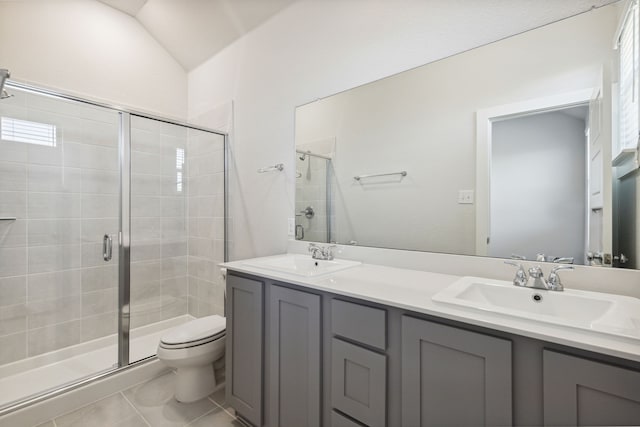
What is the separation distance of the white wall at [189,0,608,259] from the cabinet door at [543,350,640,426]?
129 cm

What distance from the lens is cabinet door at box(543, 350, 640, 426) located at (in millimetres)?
655

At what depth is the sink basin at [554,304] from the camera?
0.76 m

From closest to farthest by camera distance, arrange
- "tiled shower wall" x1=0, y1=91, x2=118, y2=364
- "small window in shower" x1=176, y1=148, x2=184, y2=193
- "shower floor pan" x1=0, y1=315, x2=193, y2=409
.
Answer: "shower floor pan" x1=0, y1=315, x2=193, y2=409
"tiled shower wall" x1=0, y1=91, x2=118, y2=364
"small window in shower" x1=176, y1=148, x2=184, y2=193

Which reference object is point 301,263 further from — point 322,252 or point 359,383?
point 359,383

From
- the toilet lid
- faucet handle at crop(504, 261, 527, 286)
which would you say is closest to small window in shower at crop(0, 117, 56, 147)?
the toilet lid

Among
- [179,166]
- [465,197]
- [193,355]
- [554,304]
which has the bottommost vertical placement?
[193,355]

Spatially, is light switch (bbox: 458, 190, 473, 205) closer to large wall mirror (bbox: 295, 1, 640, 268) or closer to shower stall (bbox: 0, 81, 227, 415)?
large wall mirror (bbox: 295, 1, 640, 268)

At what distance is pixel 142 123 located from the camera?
257cm

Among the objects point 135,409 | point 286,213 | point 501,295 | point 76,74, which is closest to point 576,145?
point 501,295

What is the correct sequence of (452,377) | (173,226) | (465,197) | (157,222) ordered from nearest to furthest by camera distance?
(452,377) → (465,197) → (157,222) → (173,226)

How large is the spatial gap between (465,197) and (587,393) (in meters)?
0.86

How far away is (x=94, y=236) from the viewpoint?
237 centimetres

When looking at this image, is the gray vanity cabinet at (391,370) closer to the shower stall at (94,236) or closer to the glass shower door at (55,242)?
the shower stall at (94,236)

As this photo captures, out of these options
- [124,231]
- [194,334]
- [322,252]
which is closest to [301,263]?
[322,252]
